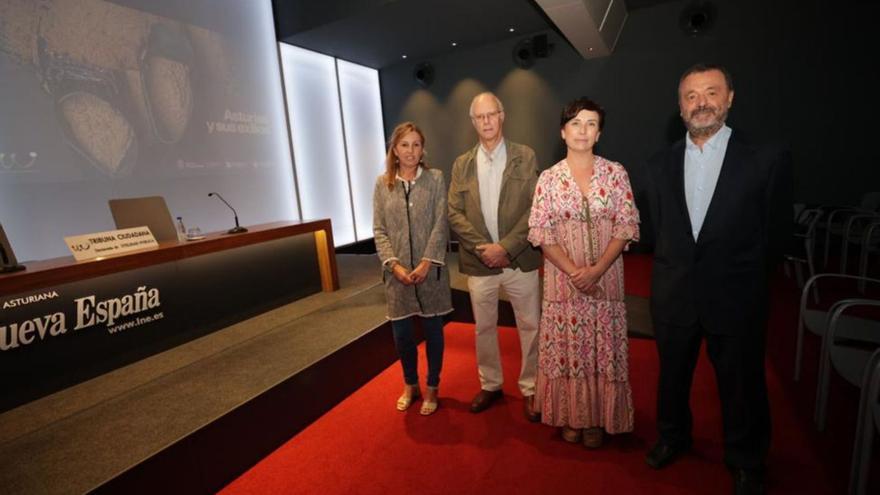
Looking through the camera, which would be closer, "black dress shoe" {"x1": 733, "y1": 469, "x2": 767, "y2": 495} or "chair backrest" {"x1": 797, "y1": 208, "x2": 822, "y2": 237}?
"black dress shoe" {"x1": 733, "y1": 469, "x2": 767, "y2": 495}

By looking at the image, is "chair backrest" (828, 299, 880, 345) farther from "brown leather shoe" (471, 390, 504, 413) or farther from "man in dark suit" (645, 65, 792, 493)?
"brown leather shoe" (471, 390, 504, 413)

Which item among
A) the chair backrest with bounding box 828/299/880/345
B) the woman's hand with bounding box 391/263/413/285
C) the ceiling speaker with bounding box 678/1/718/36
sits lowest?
the chair backrest with bounding box 828/299/880/345

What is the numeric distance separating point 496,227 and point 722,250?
0.98 m

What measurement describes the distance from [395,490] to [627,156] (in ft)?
17.8

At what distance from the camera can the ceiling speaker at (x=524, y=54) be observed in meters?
6.04

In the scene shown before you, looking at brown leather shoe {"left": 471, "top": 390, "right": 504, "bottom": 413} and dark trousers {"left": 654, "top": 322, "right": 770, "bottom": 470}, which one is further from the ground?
dark trousers {"left": 654, "top": 322, "right": 770, "bottom": 470}

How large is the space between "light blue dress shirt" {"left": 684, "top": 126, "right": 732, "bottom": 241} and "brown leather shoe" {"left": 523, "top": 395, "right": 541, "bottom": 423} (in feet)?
3.83

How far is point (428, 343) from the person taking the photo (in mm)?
2373

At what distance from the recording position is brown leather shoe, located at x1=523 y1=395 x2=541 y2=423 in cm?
215

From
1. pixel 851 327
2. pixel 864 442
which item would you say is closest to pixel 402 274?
pixel 864 442

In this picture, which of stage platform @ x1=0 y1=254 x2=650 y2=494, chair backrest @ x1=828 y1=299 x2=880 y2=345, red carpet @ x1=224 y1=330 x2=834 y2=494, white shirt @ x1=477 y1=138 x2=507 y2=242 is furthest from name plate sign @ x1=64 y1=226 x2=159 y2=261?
chair backrest @ x1=828 y1=299 x2=880 y2=345

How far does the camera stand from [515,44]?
6145 millimetres

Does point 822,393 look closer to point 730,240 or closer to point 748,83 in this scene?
point 730,240

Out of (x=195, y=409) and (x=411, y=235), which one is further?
(x=411, y=235)
